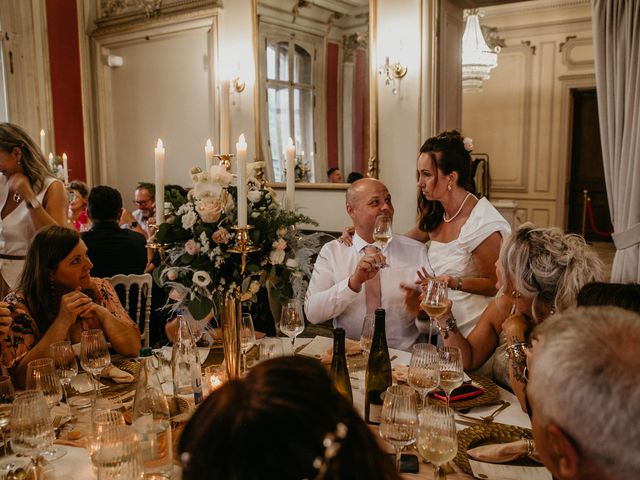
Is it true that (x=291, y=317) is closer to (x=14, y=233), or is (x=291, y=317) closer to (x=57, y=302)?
(x=57, y=302)

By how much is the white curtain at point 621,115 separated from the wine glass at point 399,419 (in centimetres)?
220

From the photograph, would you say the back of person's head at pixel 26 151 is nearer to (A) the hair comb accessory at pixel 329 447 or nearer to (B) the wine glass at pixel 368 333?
(B) the wine glass at pixel 368 333

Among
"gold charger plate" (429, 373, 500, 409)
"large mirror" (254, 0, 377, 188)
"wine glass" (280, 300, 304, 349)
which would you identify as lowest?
"gold charger plate" (429, 373, 500, 409)

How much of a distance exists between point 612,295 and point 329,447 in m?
1.14

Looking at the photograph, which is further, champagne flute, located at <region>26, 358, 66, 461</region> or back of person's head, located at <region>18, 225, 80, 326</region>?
back of person's head, located at <region>18, 225, 80, 326</region>

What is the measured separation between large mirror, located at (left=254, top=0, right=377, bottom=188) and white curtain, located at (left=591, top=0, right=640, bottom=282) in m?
1.83

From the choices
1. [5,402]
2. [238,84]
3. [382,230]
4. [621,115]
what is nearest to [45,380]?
[5,402]

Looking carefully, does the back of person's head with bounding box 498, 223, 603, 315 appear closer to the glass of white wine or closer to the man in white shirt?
the glass of white wine

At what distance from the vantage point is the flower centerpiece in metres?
1.69

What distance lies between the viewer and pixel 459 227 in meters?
2.96

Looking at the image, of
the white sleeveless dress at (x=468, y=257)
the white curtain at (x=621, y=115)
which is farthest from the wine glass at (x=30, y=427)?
the white curtain at (x=621, y=115)

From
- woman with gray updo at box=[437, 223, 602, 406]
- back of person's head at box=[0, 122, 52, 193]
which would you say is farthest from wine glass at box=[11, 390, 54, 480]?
back of person's head at box=[0, 122, 52, 193]

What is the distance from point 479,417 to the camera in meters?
1.62

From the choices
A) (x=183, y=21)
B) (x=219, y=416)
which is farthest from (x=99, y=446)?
(x=183, y=21)
